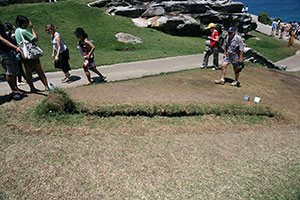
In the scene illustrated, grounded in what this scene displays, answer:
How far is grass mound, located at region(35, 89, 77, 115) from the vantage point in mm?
4848

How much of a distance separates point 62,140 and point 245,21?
2593 cm

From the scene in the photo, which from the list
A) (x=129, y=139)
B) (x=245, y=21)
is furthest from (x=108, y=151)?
(x=245, y=21)

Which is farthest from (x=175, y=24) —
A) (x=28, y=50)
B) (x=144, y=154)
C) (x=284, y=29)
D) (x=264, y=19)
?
(x=264, y=19)

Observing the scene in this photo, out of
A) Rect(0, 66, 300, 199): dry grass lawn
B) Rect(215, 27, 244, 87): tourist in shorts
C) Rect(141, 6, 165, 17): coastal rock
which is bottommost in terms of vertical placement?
Rect(0, 66, 300, 199): dry grass lawn

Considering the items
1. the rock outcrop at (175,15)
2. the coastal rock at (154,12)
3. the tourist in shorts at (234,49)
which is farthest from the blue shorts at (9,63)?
the coastal rock at (154,12)

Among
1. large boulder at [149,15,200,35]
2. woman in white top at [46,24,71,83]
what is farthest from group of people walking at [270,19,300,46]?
woman in white top at [46,24,71,83]

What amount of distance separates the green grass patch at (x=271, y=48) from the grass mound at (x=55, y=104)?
51.1 ft

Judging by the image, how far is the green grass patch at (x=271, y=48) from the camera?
688 inches

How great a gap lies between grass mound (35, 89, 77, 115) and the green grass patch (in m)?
15.6

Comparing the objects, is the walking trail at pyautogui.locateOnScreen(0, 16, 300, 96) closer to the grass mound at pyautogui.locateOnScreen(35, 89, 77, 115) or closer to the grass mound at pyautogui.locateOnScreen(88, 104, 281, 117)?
the grass mound at pyautogui.locateOnScreen(35, 89, 77, 115)

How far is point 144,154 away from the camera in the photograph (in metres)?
4.06

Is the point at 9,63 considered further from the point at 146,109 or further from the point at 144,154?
the point at 144,154

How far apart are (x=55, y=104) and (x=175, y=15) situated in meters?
18.8

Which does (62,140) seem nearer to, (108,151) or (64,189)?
(108,151)
